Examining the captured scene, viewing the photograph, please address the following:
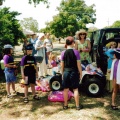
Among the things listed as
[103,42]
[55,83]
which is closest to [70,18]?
[103,42]

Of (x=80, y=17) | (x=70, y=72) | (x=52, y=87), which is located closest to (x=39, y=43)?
(x=52, y=87)

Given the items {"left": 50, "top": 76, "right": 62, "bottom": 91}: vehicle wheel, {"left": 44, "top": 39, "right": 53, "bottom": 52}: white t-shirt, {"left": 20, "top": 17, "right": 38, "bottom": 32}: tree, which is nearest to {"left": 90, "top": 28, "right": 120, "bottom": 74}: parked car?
{"left": 50, "top": 76, "right": 62, "bottom": 91}: vehicle wheel

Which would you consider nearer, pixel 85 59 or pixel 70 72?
pixel 70 72

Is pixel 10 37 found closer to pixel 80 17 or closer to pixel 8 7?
pixel 8 7

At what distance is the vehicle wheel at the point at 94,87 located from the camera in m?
6.14

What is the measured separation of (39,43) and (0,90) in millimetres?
2154

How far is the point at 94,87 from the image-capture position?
620cm

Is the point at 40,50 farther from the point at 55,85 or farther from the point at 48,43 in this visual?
the point at 55,85

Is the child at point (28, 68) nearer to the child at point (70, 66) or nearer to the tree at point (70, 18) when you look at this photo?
the child at point (70, 66)

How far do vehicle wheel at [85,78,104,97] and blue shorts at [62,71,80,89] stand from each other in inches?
45.5

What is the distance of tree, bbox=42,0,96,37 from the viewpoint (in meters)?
48.0

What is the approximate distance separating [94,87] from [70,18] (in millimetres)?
43364

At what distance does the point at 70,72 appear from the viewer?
5.05 metres

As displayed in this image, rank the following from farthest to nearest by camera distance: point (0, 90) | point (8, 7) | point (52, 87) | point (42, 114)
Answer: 1. point (8, 7)
2. point (0, 90)
3. point (52, 87)
4. point (42, 114)
